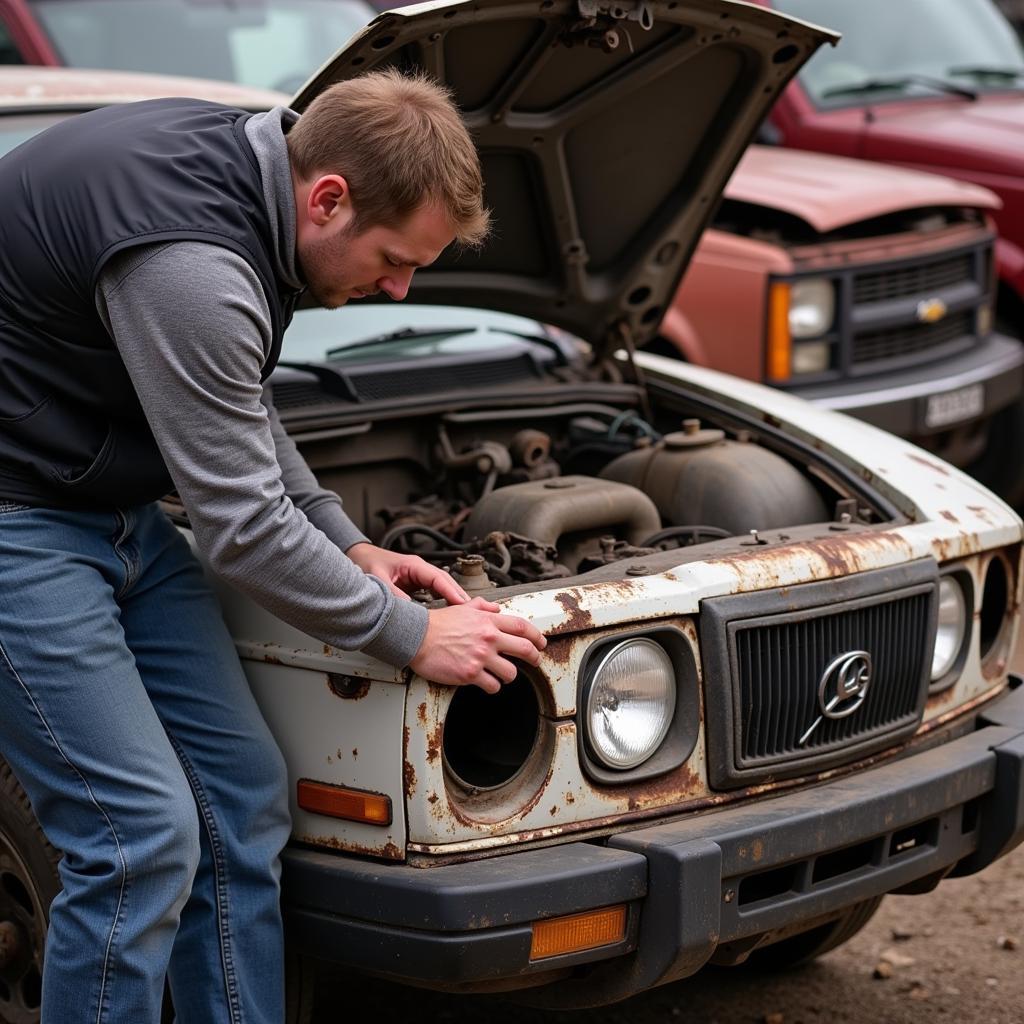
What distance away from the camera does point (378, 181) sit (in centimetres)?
238

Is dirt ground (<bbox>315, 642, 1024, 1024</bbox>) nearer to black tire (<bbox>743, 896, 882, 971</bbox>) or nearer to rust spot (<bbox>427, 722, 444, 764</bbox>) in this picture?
black tire (<bbox>743, 896, 882, 971</bbox>)

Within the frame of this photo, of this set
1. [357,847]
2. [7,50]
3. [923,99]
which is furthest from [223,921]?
[923,99]

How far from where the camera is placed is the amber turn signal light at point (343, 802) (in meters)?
2.61

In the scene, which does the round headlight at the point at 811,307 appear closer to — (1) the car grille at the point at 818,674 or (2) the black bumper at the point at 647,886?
(1) the car grille at the point at 818,674

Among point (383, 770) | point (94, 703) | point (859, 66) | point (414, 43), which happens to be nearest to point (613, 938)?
point (383, 770)

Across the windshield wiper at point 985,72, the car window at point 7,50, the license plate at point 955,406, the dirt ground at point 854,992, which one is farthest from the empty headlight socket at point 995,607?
the windshield wiper at point 985,72

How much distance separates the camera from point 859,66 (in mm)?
7566

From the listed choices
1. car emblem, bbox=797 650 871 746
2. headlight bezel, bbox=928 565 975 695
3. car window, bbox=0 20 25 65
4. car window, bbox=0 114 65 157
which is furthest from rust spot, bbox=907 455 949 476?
car window, bbox=0 20 25 65

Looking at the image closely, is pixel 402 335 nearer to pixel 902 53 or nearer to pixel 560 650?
pixel 560 650

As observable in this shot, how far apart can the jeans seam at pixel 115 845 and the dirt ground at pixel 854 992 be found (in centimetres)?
111

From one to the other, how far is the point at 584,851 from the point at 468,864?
0.20 m

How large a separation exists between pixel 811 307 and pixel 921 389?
567mm

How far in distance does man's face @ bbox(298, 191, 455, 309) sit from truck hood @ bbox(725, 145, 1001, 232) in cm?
371

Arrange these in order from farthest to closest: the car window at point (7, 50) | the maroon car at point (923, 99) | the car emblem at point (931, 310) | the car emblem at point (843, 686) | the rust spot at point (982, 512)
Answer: the maroon car at point (923, 99) < the car window at point (7, 50) < the car emblem at point (931, 310) < the rust spot at point (982, 512) < the car emblem at point (843, 686)
